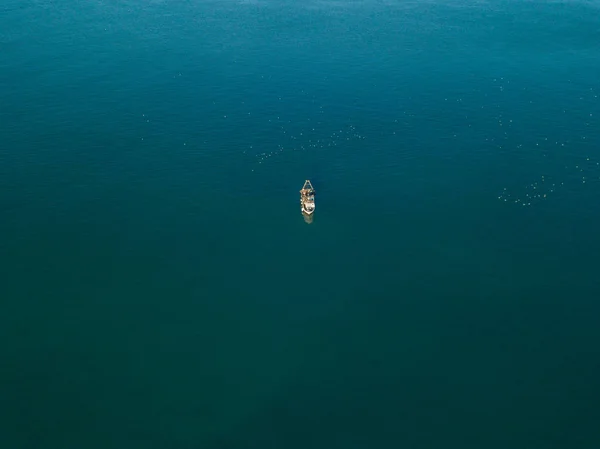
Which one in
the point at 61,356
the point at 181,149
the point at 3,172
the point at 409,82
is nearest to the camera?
the point at 61,356

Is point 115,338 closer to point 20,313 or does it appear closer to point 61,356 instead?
point 61,356

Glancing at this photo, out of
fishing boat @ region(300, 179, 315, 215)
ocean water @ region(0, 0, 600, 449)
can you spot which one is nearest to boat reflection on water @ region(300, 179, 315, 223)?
fishing boat @ region(300, 179, 315, 215)

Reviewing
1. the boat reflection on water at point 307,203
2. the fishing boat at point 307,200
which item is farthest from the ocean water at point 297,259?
the fishing boat at point 307,200

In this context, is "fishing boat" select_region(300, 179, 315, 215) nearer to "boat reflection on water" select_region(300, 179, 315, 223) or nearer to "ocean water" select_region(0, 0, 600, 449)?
"boat reflection on water" select_region(300, 179, 315, 223)

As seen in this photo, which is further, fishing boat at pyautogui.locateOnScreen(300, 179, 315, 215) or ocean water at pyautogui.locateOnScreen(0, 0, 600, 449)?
fishing boat at pyautogui.locateOnScreen(300, 179, 315, 215)

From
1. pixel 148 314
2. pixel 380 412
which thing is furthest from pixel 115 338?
pixel 380 412
